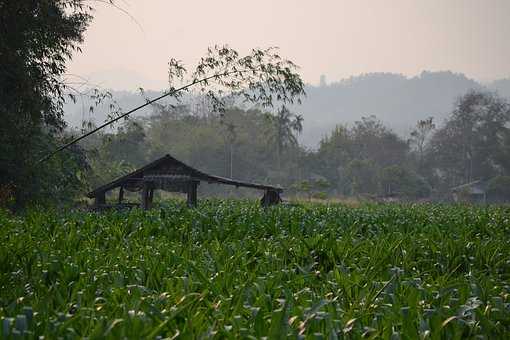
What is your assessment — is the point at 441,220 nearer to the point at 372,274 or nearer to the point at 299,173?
the point at 372,274

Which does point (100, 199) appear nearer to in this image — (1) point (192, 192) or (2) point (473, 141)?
(1) point (192, 192)

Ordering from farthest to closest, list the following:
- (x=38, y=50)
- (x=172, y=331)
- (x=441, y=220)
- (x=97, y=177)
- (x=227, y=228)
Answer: (x=97, y=177) → (x=441, y=220) → (x=38, y=50) → (x=227, y=228) → (x=172, y=331)

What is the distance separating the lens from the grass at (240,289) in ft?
14.1

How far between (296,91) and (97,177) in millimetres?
24534

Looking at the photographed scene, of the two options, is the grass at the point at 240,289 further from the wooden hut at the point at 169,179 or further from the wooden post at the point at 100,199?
the wooden post at the point at 100,199

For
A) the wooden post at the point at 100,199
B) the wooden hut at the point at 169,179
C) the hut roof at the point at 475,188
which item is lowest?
the wooden post at the point at 100,199

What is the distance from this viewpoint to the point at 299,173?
7456 cm

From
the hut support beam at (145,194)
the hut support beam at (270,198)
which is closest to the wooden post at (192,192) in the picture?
the hut support beam at (145,194)

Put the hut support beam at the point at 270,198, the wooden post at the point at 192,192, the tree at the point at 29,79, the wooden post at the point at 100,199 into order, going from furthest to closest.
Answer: the hut support beam at the point at 270,198 < the wooden post at the point at 100,199 < the wooden post at the point at 192,192 < the tree at the point at 29,79

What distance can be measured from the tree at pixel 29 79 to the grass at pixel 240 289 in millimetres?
5459

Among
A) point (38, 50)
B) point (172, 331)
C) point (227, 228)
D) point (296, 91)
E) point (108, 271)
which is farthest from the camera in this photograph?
point (296, 91)

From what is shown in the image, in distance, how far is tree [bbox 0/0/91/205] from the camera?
48.9 feet

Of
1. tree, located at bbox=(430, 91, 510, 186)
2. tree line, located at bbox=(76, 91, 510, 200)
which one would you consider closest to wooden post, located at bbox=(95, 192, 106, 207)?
tree line, located at bbox=(76, 91, 510, 200)

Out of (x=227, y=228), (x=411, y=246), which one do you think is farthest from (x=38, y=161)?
(x=411, y=246)
